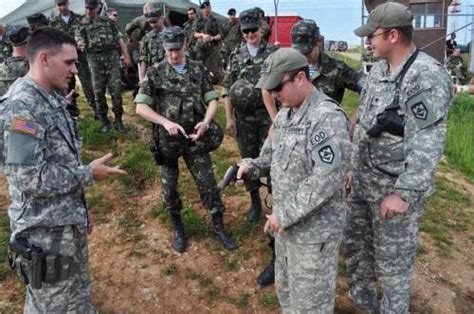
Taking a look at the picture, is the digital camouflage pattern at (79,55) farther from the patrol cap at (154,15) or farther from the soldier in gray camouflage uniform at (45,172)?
the soldier in gray camouflage uniform at (45,172)

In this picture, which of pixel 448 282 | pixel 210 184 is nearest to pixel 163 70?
pixel 210 184

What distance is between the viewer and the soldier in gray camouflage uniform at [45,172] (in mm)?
2279

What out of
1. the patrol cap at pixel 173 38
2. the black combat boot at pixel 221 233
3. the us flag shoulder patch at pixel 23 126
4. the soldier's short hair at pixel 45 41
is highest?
the patrol cap at pixel 173 38

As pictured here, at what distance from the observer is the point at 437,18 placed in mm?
17094

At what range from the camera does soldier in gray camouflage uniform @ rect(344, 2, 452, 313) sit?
8.09ft

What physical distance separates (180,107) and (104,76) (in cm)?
292

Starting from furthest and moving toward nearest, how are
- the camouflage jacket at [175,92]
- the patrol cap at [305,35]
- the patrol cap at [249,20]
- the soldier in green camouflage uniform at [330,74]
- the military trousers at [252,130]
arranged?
the military trousers at [252,130], the patrol cap at [249,20], the camouflage jacket at [175,92], the soldier in green camouflage uniform at [330,74], the patrol cap at [305,35]

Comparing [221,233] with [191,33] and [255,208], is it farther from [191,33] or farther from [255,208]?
[191,33]

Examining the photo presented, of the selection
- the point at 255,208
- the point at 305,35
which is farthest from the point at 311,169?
the point at 255,208

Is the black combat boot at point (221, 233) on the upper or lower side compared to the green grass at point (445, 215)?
upper

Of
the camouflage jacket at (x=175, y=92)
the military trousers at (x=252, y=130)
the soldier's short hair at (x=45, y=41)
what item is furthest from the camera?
the military trousers at (x=252, y=130)

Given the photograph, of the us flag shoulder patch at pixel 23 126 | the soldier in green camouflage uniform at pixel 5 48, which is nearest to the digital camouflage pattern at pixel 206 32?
the soldier in green camouflage uniform at pixel 5 48

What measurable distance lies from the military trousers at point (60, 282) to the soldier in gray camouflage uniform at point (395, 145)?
185cm

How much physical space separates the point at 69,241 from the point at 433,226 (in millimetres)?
3904
